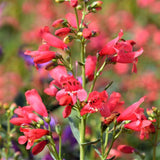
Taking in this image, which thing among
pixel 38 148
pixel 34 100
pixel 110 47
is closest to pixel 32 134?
pixel 38 148

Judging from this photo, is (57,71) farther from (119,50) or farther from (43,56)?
(119,50)

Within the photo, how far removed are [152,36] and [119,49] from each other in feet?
11.0

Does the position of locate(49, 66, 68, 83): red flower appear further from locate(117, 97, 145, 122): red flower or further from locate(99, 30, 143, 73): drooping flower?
locate(117, 97, 145, 122): red flower

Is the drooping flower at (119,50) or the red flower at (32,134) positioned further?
the drooping flower at (119,50)

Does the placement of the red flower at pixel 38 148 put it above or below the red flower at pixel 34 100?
below

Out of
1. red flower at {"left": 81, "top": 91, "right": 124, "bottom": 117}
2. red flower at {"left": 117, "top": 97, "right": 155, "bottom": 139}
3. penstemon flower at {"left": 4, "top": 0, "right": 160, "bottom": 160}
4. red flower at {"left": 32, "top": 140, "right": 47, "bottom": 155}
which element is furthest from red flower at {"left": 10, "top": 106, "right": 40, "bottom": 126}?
red flower at {"left": 117, "top": 97, "right": 155, "bottom": 139}

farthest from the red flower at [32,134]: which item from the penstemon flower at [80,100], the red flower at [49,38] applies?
the red flower at [49,38]

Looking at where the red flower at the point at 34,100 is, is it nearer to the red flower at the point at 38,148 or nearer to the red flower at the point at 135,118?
the red flower at the point at 38,148

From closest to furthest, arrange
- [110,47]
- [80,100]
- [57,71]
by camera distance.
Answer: [80,100] → [110,47] → [57,71]

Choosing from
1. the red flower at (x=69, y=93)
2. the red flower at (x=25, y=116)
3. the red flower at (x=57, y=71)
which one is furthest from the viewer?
the red flower at (x=57, y=71)

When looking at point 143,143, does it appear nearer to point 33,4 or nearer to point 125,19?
point 125,19

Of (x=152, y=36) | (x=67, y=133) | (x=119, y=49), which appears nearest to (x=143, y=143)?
(x=67, y=133)

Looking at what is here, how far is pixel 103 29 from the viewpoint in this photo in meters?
4.77

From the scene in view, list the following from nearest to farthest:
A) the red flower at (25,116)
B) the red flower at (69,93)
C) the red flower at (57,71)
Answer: the red flower at (69,93), the red flower at (25,116), the red flower at (57,71)
